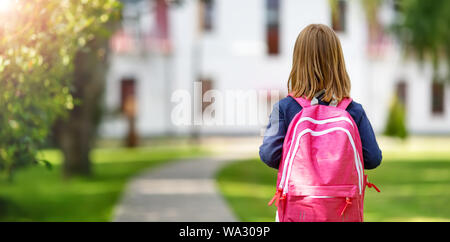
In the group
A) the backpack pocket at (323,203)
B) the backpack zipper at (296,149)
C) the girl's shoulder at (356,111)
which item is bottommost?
the backpack pocket at (323,203)

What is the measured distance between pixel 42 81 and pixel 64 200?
5.12 m

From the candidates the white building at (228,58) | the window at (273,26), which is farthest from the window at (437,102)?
the window at (273,26)

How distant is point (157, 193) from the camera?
33.6 ft

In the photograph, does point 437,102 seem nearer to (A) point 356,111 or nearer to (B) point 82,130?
(B) point 82,130

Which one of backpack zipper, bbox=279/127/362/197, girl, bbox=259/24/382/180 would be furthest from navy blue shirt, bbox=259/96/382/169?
backpack zipper, bbox=279/127/362/197

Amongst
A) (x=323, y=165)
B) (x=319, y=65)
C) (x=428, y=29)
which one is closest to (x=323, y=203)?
(x=323, y=165)

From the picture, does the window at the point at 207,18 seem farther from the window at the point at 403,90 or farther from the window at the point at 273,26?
the window at the point at 403,90

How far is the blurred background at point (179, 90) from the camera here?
5.33 metres

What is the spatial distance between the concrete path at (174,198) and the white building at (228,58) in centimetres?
1689

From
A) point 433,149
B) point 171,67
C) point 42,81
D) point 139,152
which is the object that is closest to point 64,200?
point 42,81

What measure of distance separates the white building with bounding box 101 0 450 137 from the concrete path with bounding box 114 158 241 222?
1689 centimetres

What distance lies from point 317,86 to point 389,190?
27.8 ft

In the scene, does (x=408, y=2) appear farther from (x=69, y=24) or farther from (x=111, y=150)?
(x=111, y=150)

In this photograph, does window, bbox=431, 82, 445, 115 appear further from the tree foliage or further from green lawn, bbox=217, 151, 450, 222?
the tree foliage
